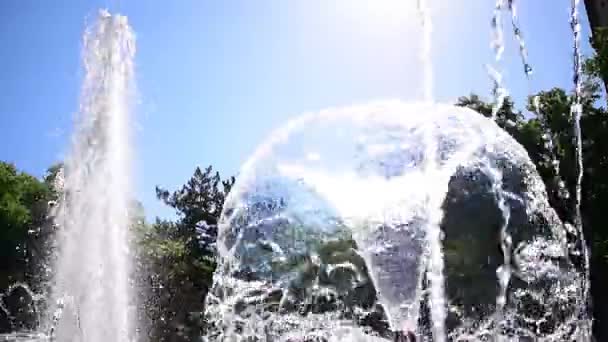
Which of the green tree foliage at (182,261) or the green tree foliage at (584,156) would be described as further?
the green tree foliage at (182,261)

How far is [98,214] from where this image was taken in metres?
12.5

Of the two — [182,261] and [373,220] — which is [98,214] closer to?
[373,220]

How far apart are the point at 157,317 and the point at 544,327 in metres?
16.5

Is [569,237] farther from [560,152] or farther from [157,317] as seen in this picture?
[157,317]

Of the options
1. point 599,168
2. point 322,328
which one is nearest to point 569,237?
point 599,168

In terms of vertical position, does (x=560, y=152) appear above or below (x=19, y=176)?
below

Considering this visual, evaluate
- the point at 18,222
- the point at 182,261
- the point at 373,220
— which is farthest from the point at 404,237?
the point at 18,222

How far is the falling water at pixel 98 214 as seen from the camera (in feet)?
37.9

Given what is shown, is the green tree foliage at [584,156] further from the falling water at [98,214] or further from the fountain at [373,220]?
the falling water at [98,214]

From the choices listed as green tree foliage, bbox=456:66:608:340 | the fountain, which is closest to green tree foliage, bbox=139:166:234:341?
the fountain

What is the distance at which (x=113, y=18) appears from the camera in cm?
1464

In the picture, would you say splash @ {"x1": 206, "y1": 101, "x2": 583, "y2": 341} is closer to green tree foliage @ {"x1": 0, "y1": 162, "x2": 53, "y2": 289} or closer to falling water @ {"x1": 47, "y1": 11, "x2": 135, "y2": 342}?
falling water @ {"x1": 47, "y1": 11, "x2": 135, "y2": 342}

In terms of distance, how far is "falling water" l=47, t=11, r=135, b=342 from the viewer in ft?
37.9

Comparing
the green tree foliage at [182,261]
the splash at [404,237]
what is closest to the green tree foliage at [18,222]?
the green tree foliage at [182,261]
